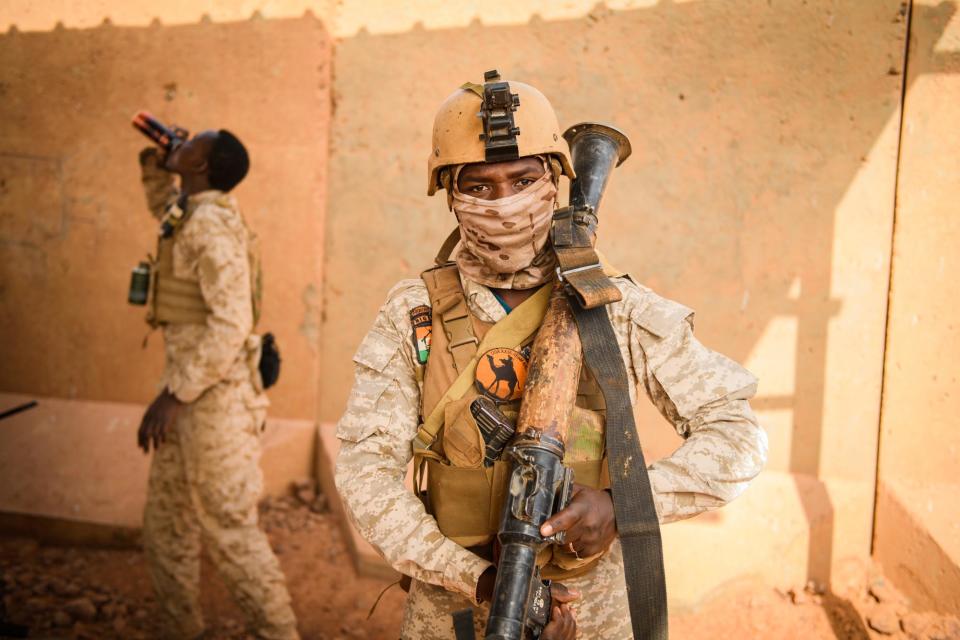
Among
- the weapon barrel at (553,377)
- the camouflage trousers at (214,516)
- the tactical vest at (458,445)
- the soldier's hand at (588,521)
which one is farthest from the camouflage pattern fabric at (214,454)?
the soldier's hand at (588,521)

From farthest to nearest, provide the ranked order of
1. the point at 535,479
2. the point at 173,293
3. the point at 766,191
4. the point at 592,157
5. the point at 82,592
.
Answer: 1. the point at 82,592
2. the point at 766,191
3. the point at 173,293
4. the point at 592,157
5. the point at 535,479

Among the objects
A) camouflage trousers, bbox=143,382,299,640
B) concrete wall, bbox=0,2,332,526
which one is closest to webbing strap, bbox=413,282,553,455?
camouflage trousers, bbox=143,382,299,640

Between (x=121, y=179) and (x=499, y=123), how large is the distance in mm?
4380

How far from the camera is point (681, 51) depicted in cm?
416

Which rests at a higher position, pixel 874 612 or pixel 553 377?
pixel 553 377

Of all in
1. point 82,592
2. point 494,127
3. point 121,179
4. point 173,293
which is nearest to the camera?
point 494,127

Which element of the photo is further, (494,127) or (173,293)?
→ (173,293)

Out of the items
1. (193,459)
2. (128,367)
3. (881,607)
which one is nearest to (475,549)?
(193,459)

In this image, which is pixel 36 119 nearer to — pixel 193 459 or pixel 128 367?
pixel 128 367

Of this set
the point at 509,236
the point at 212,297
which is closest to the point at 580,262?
the point at 509,236

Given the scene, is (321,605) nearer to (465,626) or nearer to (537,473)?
(465,626)

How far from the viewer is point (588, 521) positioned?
5.32 feet

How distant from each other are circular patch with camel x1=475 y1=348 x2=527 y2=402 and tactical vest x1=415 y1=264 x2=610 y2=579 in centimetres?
3

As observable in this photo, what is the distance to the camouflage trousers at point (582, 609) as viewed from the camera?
75.0 inches
